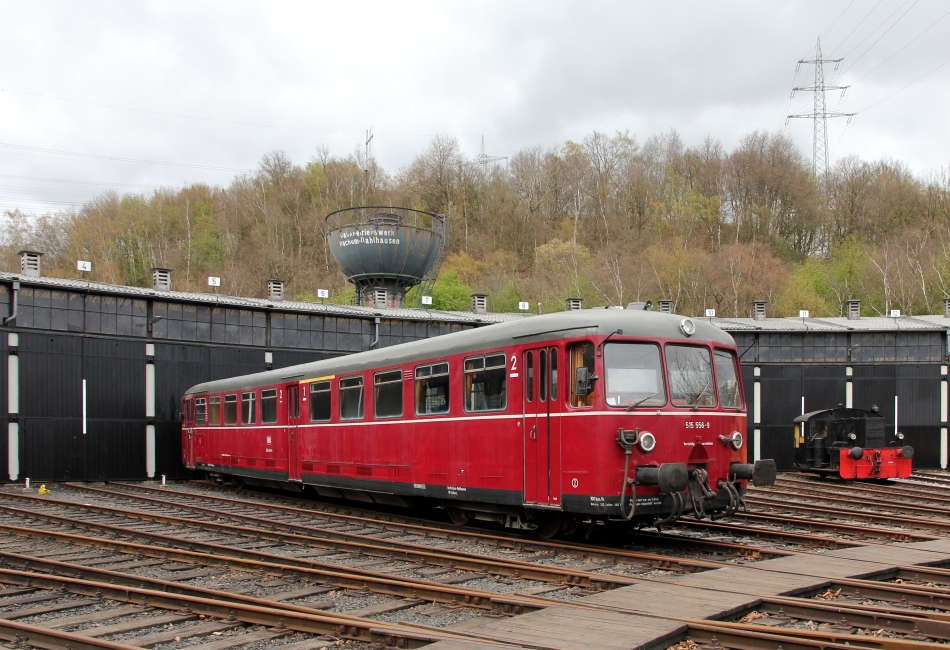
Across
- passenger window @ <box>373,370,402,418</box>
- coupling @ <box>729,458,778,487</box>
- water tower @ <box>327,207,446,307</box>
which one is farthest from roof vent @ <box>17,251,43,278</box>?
coupling @ <box>729,458,778,487</box>

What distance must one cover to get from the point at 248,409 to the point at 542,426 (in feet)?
37.9

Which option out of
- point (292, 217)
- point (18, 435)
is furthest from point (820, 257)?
point (18, 435)

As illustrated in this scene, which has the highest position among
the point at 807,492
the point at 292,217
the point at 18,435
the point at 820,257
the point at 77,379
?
the point at 292,217

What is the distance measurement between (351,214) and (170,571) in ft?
198

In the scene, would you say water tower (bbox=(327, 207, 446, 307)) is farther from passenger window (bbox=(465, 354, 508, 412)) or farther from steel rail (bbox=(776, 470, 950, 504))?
passenger window (bbox=(465, 354, 508, 412))

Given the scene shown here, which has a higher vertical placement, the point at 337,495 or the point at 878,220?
the point at 878,220

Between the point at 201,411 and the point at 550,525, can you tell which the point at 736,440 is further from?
the point at 201,411

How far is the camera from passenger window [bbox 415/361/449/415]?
13242mm

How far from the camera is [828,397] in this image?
3075 centimetres

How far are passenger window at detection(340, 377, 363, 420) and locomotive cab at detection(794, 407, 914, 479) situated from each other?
15491 millimetres

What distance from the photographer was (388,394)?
14.9 meters

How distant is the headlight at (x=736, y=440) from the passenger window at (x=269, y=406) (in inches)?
442

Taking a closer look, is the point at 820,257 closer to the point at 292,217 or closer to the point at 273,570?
the point at 292,217

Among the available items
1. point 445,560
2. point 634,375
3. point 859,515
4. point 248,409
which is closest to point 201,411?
point 248,409
